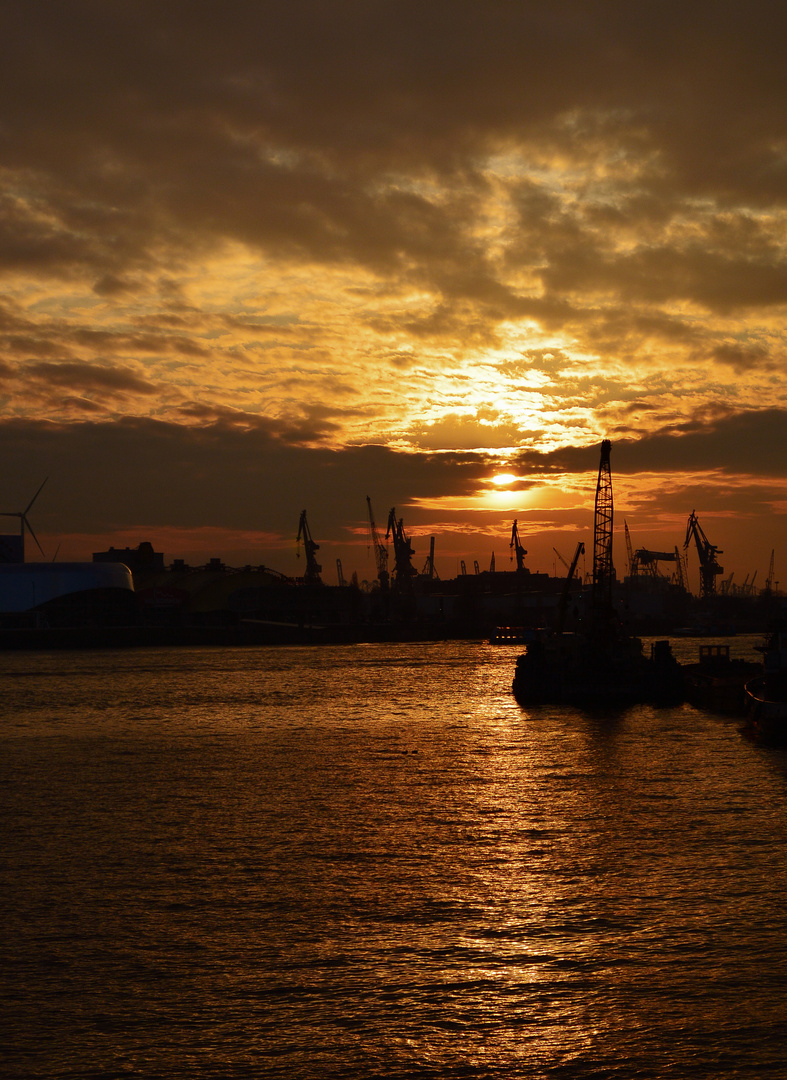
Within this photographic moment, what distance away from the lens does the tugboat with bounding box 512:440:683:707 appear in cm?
8431

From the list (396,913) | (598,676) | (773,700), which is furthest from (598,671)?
(396,913)

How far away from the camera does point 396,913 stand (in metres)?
25.2

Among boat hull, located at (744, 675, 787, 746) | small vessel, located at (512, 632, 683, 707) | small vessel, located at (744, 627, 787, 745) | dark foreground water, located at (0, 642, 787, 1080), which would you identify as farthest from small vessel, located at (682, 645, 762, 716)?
dark foreground water, located at (0, 642, 787, 1080)

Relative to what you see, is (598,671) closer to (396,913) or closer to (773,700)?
(773,700)

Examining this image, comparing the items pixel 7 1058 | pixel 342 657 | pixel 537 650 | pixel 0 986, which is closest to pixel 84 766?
pixel 0 986

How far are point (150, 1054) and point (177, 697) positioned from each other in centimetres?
7994

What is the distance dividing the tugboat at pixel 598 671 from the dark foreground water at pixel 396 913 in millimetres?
26642

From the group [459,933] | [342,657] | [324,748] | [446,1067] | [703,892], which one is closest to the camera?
[446,1067]

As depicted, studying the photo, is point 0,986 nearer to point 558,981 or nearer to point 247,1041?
point 247,1041

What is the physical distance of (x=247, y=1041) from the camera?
17.7 m

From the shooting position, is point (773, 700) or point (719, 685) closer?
point (773, 700)

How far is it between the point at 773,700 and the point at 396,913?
43.0 metres

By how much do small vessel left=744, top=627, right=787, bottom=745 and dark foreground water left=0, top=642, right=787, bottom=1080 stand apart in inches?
173

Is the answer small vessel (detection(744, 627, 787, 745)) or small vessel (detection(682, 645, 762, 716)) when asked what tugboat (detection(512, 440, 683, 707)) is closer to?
small vessel (detection(682, 645, 762, 716))
